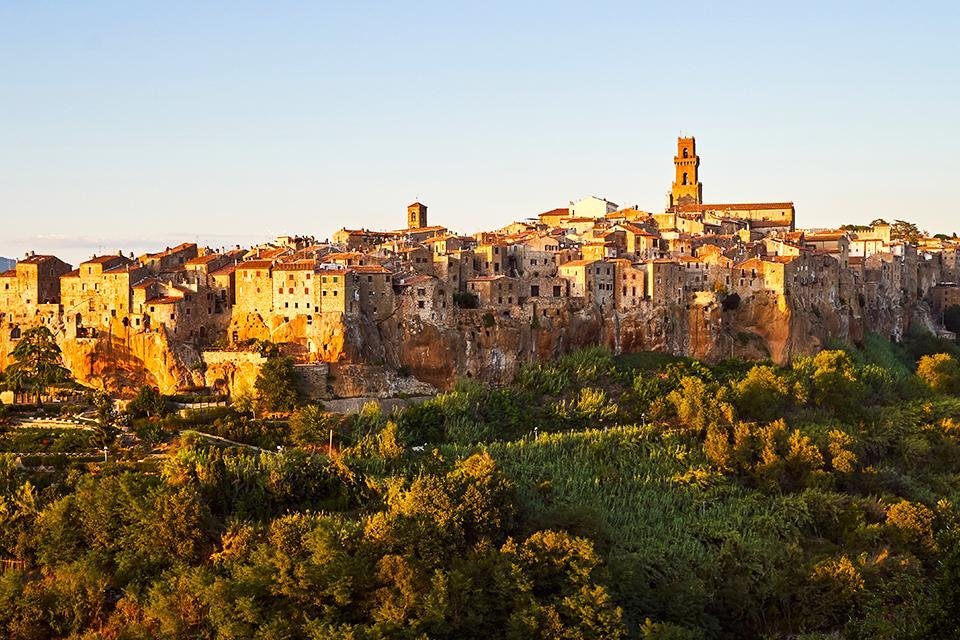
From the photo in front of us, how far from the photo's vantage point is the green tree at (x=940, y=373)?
5697 cm

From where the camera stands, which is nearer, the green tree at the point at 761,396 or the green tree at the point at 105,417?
the green tree at the point at 105,417

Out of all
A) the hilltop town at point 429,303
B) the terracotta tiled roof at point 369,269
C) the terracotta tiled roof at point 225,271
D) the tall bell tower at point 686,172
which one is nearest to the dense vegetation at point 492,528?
the hilltop town at point 429,303

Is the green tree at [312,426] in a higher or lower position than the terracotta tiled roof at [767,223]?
lower

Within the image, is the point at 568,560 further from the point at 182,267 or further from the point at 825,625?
the point at 182,267

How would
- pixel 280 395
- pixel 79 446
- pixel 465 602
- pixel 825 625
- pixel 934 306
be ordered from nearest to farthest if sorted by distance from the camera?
pixel 465 602 → pixel 825 625 → pixel 79 446 → pixel 280 395 → pixel 934 306

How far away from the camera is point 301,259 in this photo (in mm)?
50281

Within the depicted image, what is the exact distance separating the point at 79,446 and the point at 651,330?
26489 mm

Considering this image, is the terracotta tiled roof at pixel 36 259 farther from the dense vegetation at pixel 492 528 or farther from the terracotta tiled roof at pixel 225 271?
the dense vegetation at pixel 492 528

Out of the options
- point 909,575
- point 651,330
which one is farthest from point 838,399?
point 909,575

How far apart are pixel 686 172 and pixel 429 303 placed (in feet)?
151

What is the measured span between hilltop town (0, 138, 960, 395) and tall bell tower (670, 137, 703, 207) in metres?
22.1

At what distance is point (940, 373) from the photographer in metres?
57.7

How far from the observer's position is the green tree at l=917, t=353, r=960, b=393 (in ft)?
187

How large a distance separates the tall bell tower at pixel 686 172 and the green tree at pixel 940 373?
101 ft
